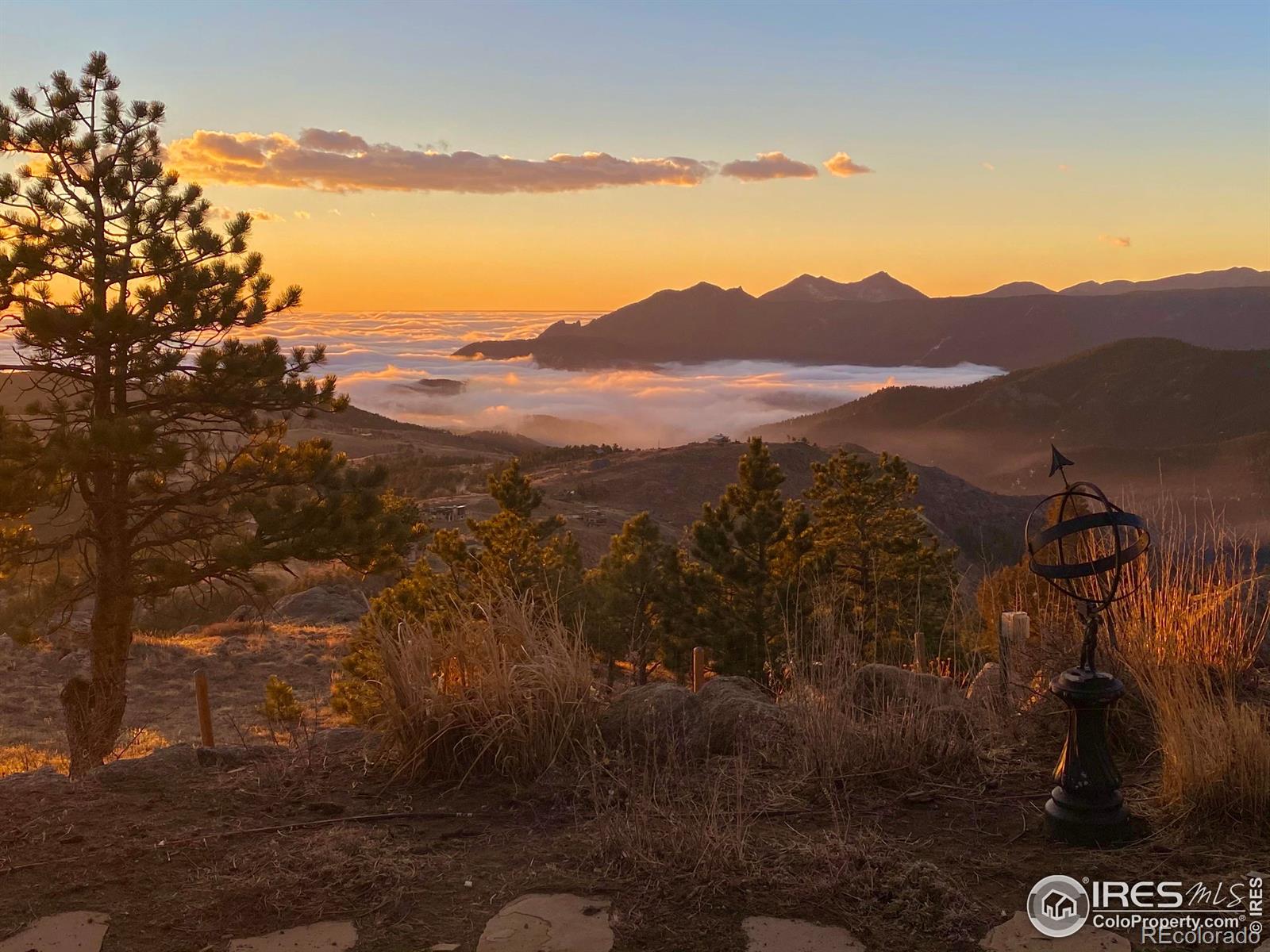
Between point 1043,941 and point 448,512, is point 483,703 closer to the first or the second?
point 1043,941

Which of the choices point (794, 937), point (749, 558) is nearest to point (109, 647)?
point (794, 937)

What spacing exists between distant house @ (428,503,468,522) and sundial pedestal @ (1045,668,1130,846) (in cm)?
3827

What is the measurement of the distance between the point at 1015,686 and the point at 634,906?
9.53 ft

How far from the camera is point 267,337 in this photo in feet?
35.5

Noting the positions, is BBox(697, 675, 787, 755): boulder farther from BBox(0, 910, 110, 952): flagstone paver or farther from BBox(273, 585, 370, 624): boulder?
BBox(273, 585, 370, 624): boulder

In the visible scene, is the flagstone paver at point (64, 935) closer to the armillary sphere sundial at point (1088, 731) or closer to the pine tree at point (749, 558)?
the armillary sphere sundial at point (1088, 731)

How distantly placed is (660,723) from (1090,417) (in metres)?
151

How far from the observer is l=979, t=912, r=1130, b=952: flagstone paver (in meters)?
2.71

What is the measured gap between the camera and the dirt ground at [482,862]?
114 inches

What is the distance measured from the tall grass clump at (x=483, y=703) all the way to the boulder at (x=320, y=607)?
25234mm

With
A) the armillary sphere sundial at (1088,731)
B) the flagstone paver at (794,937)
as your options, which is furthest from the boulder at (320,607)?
the flagstone paver at (794,937)

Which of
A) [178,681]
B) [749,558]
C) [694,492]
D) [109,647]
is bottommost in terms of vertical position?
[694,492]

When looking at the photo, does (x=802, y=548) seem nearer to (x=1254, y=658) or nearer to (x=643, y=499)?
(x=1254, y=658)

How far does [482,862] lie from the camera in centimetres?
335
